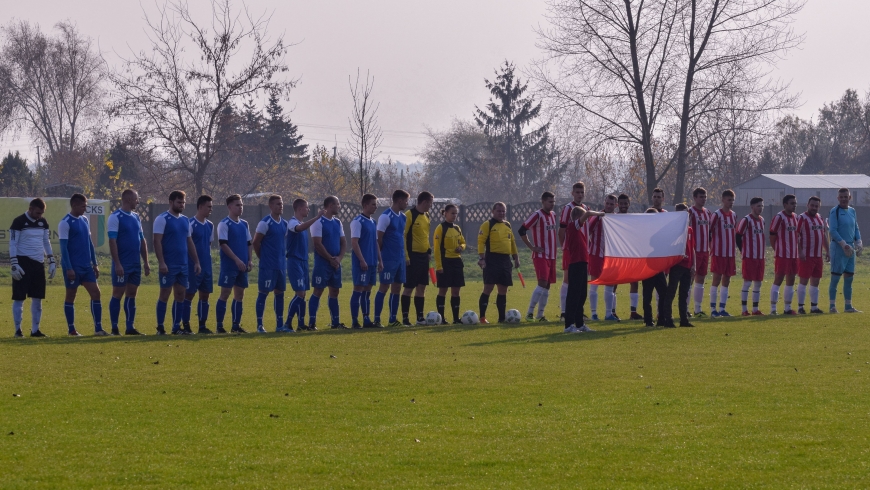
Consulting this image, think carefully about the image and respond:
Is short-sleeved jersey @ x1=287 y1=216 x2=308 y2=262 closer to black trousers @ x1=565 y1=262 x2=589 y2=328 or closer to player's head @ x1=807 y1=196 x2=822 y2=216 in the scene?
black trousers @ x1=565 y1=262 x2=589 y2=328

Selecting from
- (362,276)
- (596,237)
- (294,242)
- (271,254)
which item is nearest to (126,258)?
(271,254)

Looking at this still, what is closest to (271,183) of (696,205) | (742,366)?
(696,205)

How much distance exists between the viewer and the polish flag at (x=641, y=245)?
15.9 m

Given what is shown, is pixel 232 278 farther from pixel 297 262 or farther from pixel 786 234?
pixel 786 234

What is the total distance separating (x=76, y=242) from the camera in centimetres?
1452

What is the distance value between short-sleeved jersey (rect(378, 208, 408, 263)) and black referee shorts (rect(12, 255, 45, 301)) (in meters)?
5.21

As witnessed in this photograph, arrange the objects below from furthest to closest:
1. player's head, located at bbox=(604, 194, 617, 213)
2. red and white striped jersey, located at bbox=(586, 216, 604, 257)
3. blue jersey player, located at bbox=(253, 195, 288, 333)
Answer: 1. player's head, located at bbox=(604, 194, 617, 213)
2. red and white striped jersey, located at bbox=(586, 216, 604, 257)
3. blue jersey player, located at bbox=(253, 195, 288, 333)

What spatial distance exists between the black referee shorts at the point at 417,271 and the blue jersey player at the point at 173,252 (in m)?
3.65

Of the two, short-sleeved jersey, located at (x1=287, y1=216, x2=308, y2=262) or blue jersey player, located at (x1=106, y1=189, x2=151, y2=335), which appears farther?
short-sleeved jersey, located at (x1=287, y1=216, x2=308, y2=262)

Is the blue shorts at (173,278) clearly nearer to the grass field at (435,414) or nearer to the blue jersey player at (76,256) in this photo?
the blue jersey player at (76,256)

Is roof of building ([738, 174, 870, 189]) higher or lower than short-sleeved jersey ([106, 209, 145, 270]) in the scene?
higher

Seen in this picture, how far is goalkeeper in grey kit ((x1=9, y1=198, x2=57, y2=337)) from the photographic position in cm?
1428

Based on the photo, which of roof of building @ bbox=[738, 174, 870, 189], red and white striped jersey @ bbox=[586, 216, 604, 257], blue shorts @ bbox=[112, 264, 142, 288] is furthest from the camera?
roof of building @ bbox=[738, 174, 870, 189]

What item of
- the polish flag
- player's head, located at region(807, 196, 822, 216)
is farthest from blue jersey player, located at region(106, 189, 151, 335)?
player's head, located at region(807, 196, 822, 216)
